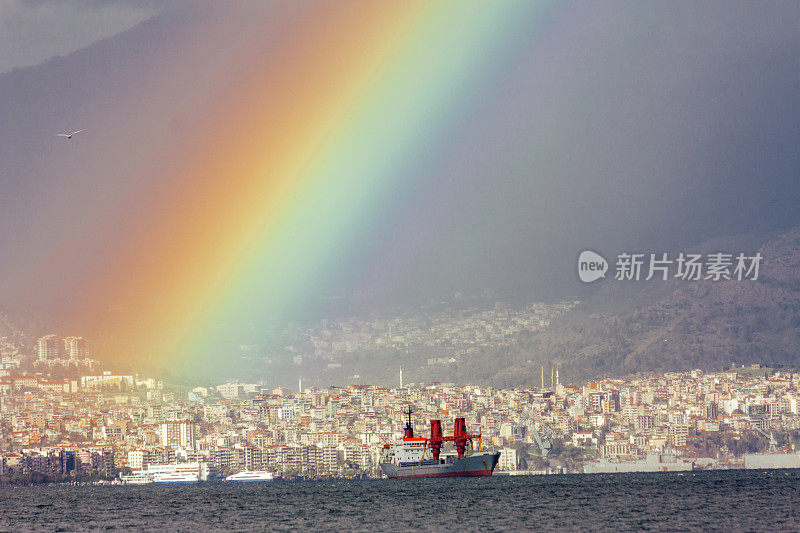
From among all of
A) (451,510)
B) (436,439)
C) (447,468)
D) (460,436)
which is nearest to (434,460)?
(447,468)

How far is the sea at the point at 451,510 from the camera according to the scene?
71188 millimetres

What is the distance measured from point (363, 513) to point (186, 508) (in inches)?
762

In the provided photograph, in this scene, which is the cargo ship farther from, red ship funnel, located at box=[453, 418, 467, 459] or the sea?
the sea

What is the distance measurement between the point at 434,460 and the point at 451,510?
91.9m

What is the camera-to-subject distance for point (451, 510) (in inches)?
3457

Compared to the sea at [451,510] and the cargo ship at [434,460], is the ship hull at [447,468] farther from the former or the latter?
the sea at [451,510]

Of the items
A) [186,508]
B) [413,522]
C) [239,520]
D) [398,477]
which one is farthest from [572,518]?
[398,477]

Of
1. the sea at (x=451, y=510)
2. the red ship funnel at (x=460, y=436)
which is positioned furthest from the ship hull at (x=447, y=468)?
the sea at (x=451, y=510)

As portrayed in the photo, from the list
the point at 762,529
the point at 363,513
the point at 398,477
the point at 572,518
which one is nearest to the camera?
the point at 762,529

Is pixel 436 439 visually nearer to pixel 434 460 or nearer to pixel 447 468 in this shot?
pixel 434 460

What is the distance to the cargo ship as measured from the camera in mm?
176375

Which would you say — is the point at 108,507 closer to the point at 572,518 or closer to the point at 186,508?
the point at 186,508

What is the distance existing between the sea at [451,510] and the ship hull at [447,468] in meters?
49.3

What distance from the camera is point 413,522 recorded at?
76188 mm
